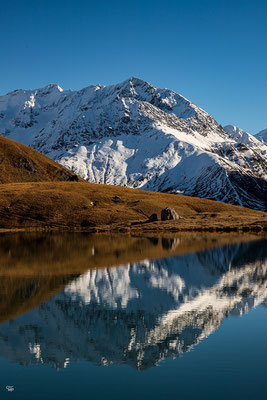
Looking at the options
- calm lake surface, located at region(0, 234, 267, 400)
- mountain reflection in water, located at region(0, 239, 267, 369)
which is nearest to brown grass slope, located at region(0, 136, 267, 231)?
calm lake surface, located at region(0, 234, 267, 400)

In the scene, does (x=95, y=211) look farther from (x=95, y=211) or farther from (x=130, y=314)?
(x=130, y=314)

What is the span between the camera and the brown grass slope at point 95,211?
456ft

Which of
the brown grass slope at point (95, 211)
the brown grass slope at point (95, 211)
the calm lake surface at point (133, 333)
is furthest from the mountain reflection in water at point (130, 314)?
the brown grass slope at point (95, 211)

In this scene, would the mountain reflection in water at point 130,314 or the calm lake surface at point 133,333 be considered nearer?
the calm lake surface at point 133,333

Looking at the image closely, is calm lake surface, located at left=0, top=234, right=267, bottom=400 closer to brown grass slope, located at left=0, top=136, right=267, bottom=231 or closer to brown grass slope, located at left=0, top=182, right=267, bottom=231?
brown grass slope, located at left=0, top=136, right=267, bottom=231

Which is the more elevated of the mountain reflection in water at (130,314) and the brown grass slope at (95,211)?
the brown grass slope at (95,211)

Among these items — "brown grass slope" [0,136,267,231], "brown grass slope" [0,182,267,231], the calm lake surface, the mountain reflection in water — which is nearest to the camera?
the calm lake surface

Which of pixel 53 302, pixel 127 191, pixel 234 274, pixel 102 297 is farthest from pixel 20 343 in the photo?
pixel 127 191

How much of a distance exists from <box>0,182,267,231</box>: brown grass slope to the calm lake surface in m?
84.6

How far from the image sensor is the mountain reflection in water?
24.5 metres

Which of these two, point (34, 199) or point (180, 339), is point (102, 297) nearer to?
point (180, 339)

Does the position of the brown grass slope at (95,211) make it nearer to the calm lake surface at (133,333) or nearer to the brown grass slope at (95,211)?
the brown grass slope at (95,211)

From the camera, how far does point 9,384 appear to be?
2019 centimetres

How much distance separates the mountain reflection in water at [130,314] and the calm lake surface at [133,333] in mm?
64
